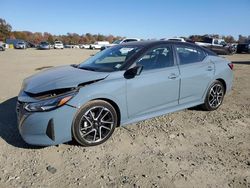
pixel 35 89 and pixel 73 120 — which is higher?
pixel 35 89

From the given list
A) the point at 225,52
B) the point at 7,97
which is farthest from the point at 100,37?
the point at 7,97

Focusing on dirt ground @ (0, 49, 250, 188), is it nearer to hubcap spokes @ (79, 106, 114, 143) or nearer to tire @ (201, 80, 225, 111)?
hubcap spokes @ (79, 106, 114, 143)

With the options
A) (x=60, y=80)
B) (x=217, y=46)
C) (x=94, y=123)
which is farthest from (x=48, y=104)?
(x=217, y=46)

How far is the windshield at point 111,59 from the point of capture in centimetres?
465

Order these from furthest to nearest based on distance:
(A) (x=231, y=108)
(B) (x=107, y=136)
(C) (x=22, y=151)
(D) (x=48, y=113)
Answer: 1. (A) (x=231, y=108)
2. (B) (x=107, y=136)
3. (C) (x=22, y=151)
4. (D) (x=48, y=113)

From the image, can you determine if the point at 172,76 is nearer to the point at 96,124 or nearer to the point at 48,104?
the point at 96,124

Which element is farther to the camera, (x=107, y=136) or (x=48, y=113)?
(x=107, y=136)

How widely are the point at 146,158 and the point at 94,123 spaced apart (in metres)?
0.95

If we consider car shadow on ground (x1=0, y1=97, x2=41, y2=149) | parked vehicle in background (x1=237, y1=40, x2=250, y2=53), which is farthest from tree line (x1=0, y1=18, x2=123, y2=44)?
car shadow on ground (x1=0, y1=97, x2=41, y2=149)

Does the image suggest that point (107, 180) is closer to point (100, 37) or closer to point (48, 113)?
point (48, 113)

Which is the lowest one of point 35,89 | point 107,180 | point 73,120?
point 107,180

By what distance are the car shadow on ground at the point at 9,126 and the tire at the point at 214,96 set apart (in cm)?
352

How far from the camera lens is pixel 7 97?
23.1ft

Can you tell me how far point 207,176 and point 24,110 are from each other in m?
2.58
